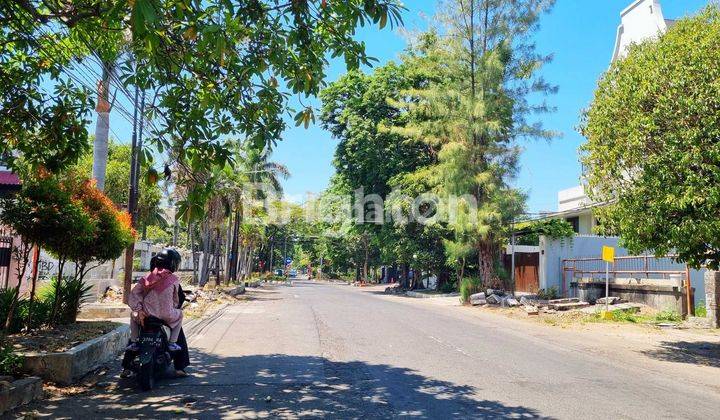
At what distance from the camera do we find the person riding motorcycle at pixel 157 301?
726 centimetres

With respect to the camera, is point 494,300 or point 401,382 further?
point 494,300

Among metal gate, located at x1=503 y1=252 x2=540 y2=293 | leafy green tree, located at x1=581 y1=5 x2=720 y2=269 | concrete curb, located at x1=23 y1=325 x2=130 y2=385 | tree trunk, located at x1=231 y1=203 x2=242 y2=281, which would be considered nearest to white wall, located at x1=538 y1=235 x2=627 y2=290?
metal gate, located at x1=503 y1=252 x2=540 y2=293

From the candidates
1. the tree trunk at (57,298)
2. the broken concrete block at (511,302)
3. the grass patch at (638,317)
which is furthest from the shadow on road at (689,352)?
the tree trunk at (57,298)

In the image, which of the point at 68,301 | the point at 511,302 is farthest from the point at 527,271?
the point at 68,301

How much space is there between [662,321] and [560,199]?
18.4 metres

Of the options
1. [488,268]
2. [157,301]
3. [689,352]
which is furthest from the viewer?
[488,268]

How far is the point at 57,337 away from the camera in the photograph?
8.34 meters

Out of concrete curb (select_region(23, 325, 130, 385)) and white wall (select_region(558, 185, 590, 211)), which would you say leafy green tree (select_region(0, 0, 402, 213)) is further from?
white wall (select_region(558, 185, 590, 211))

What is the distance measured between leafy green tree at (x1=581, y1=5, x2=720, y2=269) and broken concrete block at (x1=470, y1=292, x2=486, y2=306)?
13048mm

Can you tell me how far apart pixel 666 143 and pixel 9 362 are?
10.9 m

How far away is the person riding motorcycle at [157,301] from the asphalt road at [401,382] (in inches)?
23.7

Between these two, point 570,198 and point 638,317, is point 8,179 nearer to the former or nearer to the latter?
point 638,317

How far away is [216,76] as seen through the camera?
741cm

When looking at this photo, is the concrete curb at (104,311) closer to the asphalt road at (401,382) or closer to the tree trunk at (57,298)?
the asphalt road at (401,382)
